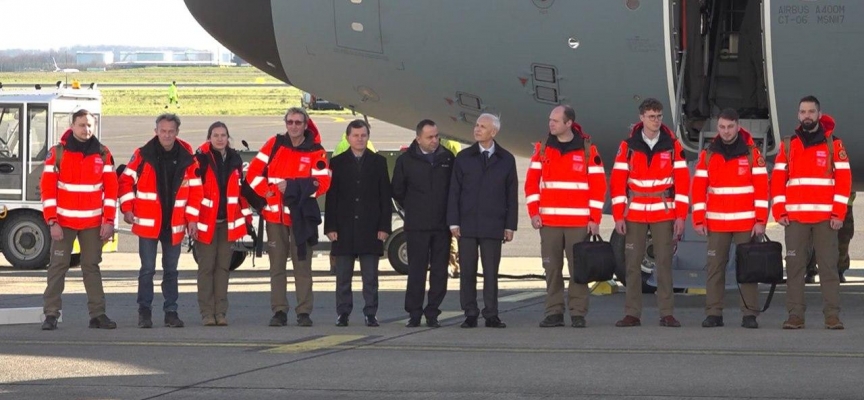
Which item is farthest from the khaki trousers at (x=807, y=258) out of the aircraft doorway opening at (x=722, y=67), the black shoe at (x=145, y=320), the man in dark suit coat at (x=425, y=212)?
the black shoe at (x=145, y=320)

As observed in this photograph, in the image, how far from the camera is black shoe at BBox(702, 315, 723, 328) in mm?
11734

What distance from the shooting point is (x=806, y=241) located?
11.6 meters

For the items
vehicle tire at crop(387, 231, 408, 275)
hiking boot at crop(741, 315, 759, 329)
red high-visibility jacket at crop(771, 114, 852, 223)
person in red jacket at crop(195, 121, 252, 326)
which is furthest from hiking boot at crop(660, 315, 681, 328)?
vehicle tire at crop(387, 231, 408, 275)

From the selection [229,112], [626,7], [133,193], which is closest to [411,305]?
[133,193]

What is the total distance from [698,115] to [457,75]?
2.32 meters

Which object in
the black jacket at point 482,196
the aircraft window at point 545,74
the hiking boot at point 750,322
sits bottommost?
the hiking boot at point 750,322

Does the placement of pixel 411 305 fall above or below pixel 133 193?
below

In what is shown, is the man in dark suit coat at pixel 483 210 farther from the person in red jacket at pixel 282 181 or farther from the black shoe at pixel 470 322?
the person in red jacket at pixel 282 181

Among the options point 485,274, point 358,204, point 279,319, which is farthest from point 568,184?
point 279,319

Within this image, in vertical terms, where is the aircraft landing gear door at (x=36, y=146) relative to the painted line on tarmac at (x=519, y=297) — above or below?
above

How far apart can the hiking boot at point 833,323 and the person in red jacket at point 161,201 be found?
512 centimetres

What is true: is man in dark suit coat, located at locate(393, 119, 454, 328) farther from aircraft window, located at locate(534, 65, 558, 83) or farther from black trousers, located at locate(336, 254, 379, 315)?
aircraft window, located at locate(534, 65, 558, 83)

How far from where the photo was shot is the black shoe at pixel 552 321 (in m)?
11.9

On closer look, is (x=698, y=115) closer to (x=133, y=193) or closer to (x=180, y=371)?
(x=133, y=193)
